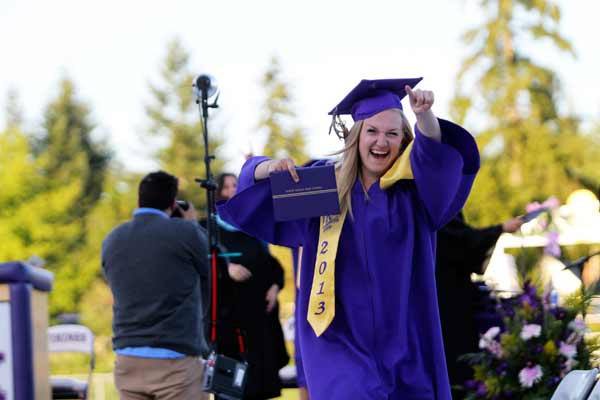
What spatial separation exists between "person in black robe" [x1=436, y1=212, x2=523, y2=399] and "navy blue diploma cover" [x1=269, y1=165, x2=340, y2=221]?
289 centimetres

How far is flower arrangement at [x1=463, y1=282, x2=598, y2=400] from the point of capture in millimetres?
6125

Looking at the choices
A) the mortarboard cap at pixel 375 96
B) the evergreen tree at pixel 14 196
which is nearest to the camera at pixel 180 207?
the mortarboard cap at pixel 375 96

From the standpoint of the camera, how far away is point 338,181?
3.85 meters

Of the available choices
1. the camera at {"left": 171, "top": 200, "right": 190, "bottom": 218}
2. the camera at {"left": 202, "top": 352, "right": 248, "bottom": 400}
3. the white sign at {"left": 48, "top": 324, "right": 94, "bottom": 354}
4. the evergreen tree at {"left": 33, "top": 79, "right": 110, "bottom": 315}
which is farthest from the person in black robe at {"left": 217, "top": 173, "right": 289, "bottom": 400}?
the evergreen tree at {"left": 33, "top": 79, "right": 110, "bottom": 315}

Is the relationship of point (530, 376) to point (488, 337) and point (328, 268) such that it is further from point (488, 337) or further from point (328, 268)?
point (328, 268)

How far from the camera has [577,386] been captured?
3.75 metres

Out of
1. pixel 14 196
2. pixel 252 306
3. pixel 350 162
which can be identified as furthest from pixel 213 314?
pixel 14 196

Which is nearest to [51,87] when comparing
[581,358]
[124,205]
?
[124,205]

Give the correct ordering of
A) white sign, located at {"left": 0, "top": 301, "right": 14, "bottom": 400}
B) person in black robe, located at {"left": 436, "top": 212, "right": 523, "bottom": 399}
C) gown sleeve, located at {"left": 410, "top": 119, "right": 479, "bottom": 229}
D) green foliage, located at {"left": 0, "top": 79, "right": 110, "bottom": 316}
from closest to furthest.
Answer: gown sleeve, located at {"left": 410, "top": 119, "right": 479, "bottom": 229} < white sign, located at {"left": 0, "top": 301, "right": 14, "bottom": 400} < person in black robe, located at {"left": 436, "top": 212, "right": 523, "bottom": 399} < green foliage, located at {"left": 0, "top": 79, "right": 110, "bottom": 316}

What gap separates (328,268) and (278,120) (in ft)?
173

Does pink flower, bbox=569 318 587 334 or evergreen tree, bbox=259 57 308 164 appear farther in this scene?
evergreen tree, bbox=259 57 308 164

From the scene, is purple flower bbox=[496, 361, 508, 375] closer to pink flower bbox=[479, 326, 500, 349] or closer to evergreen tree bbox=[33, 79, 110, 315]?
pink flower bbox=[479, 326, 500, 349]

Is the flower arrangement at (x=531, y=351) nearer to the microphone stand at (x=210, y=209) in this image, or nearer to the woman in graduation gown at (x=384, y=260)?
the microphone stand at (x=210, y=209)

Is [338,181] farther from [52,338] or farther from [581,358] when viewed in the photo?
[52,338]
